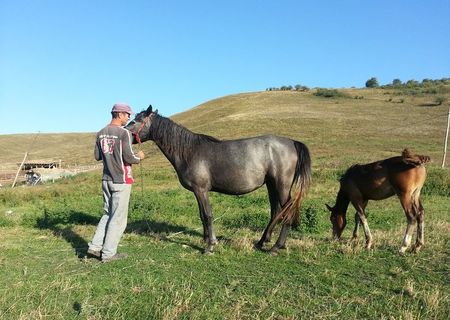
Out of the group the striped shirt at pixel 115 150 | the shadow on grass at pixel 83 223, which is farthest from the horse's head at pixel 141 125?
the shadow on grass at pixel 83 223

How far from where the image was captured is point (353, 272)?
5676 millimetres

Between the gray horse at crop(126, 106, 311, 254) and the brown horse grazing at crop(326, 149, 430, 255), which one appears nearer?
the brown horse grazing at crop(326, 149, 430, 255)

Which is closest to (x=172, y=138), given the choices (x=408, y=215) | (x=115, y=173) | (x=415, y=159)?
(x=115, y=173)

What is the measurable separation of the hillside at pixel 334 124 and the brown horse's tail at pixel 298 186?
57.6 feet

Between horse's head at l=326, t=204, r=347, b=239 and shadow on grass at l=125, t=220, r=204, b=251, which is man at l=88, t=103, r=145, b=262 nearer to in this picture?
shadow on grass at l=125, t=220, r=204, b=251

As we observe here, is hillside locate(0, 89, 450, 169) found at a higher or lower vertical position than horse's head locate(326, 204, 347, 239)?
higher

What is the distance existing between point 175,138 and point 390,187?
12.5 ft

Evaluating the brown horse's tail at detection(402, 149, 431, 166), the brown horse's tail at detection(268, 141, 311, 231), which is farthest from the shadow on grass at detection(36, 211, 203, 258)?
the brown horse's tail at detection(402, 149, 431, 166)

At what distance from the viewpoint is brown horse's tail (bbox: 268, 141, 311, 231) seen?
6848 millimetres

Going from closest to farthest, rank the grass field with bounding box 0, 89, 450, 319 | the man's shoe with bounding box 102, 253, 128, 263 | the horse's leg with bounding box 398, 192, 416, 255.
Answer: the grass field with bounding box 0, 89, 450, 319 → the man's shoe with bounding box 102, 253, 128, 263 → the horse's leg with bounding box 398, 192, 416, 255

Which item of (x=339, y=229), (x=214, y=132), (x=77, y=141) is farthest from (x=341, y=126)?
(x=77, y=141)

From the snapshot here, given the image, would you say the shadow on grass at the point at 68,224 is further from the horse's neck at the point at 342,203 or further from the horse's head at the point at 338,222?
the horse's neck at the point at 342,203

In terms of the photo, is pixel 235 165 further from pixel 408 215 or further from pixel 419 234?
pixel 419 234

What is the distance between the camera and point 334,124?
49125mm
